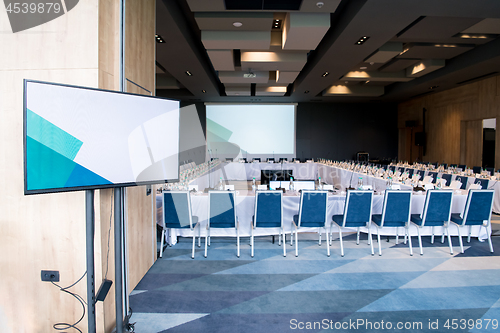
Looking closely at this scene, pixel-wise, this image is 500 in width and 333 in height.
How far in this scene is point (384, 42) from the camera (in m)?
5.62

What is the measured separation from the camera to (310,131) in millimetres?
14047

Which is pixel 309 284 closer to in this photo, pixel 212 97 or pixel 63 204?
pixel 63 204

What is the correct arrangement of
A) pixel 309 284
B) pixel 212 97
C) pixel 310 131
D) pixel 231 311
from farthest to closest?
pixel 310 131 → pixel 212 97 → pixel 309 284 → pixel 231 311

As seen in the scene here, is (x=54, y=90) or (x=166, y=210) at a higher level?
(x=54, y=90)

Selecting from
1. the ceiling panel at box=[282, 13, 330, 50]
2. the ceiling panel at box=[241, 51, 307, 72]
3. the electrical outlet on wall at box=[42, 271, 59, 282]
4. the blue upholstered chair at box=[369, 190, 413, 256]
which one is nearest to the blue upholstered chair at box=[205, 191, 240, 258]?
the electrical outlet on wall at box=[42, 271, 59, 282]

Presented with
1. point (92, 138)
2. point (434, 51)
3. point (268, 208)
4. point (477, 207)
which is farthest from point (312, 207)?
point (434, 51)

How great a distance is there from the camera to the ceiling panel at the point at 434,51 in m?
6.75

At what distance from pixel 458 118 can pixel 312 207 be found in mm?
9927

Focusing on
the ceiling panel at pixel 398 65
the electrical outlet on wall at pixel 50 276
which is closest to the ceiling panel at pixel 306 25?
the ceiling panel at pixel 398 65

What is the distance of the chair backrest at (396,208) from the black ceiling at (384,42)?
2.80 m

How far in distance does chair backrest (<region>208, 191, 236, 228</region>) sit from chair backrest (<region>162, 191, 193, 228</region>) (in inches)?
11.0

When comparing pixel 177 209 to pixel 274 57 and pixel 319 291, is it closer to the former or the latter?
pixel 319 291

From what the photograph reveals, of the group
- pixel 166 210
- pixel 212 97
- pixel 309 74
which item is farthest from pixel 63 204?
pixel 212 97

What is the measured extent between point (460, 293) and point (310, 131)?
1172 centimetres
